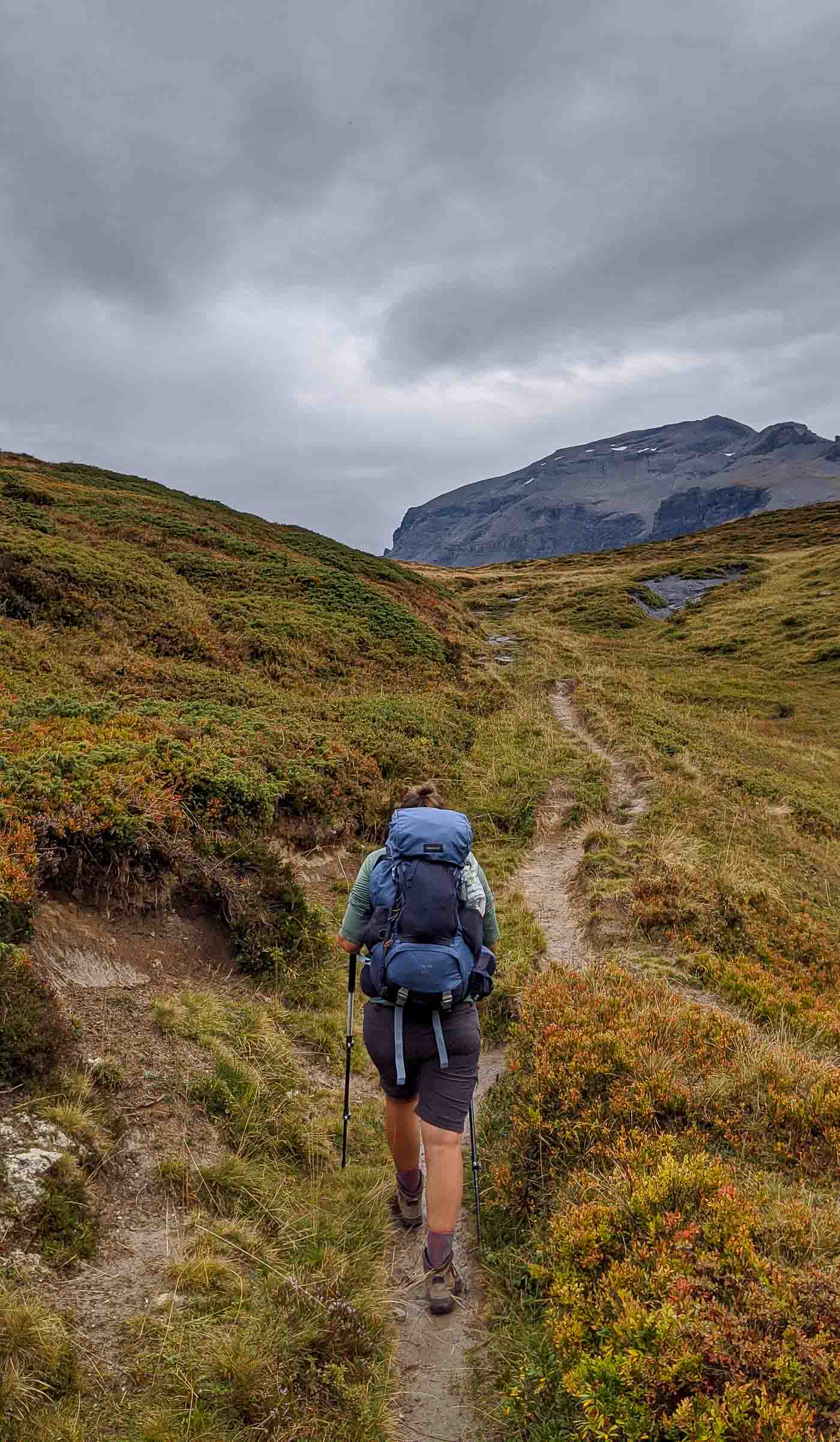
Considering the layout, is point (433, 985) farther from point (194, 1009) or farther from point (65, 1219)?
point (194, 1009)

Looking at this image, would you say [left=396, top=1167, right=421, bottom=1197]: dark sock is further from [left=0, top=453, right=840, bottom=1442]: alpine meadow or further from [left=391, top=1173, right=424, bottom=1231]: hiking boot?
[left=0, top=453, right=840, bottom=1442]: alpine meadow

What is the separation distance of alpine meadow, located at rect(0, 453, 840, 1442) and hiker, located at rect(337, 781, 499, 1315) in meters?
0.69

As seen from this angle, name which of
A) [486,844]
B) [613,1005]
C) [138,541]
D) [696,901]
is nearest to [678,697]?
[486,844]

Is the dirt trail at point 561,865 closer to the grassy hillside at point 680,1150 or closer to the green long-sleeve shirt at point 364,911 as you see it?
the grassy hillside at point 680,1150

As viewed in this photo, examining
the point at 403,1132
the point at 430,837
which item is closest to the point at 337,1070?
the point at 403,1132

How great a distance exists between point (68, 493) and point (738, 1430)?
32497 mm

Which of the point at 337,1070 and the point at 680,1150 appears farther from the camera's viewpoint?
the point at 337,1070

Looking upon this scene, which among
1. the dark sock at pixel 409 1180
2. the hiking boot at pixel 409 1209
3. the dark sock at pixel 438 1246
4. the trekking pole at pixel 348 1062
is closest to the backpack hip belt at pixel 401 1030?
the trekking pole at pixel 348 1062

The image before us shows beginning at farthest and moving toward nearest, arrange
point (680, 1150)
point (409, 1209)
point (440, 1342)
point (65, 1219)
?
point (409, 1209) < point (680, 1150) < point (440, 1342) < point (65, 1219)

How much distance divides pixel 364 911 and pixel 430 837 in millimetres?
863

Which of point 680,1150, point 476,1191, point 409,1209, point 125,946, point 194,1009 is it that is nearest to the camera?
point 680,1150

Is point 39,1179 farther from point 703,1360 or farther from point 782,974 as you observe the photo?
point 782,974

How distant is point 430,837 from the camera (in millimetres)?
4500

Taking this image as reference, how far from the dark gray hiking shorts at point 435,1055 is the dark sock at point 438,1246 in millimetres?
693
